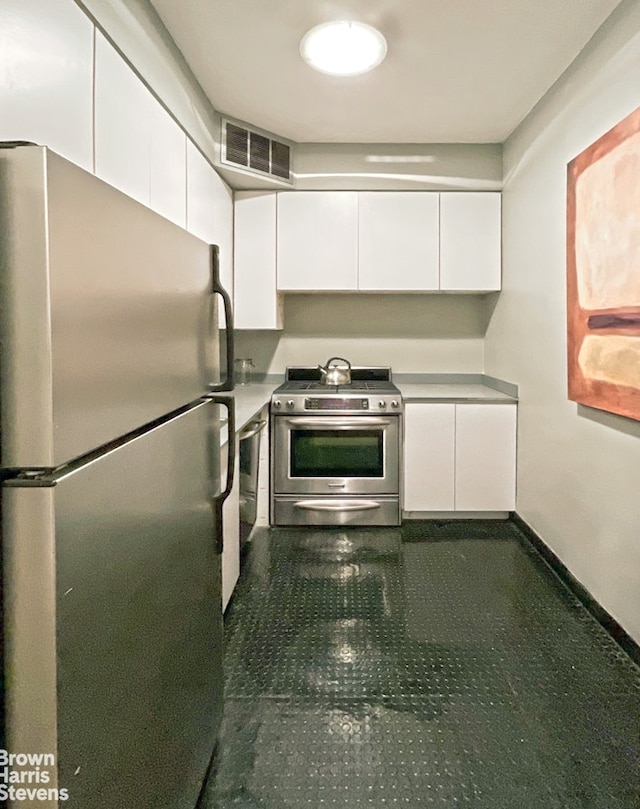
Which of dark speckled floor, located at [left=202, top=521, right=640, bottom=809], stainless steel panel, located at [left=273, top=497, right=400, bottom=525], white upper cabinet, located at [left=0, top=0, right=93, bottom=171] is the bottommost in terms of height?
dark speckled floor, located at [left=202, top=521, right=640, bottom=809]

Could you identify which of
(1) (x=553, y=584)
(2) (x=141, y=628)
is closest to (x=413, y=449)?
(1) (x=553, y=584)

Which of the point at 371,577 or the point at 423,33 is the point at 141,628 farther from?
the point at 423,33

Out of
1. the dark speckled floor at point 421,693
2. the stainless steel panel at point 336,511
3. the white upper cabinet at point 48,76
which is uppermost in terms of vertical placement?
the white upper cabinet at point 48,76

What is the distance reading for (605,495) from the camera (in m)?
2.31

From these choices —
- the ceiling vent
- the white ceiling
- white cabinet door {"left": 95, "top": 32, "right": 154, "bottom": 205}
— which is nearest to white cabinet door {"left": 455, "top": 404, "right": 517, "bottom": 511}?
the white ceiling

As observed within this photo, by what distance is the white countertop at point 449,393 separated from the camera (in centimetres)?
362

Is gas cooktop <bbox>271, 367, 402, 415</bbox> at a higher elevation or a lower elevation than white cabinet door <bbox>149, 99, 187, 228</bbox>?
lower

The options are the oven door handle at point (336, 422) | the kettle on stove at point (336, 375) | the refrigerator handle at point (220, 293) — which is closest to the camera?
the refrigerator handle at point (220, 293)

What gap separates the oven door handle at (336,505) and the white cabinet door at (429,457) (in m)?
0.29

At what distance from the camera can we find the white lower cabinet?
364 centimetres

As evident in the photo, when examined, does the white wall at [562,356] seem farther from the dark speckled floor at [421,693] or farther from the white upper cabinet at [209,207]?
the white upper cabinet at [209,207]

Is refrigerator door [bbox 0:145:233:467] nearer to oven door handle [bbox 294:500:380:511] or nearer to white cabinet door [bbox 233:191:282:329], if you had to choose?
oven door handle [bbox 294:500:380:511]

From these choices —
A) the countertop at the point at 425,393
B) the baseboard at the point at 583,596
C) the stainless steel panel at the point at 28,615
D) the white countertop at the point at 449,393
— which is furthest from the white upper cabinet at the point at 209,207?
the baseboard at the point at 583,596

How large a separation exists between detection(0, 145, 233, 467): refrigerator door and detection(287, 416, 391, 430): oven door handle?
2565 millimetres
